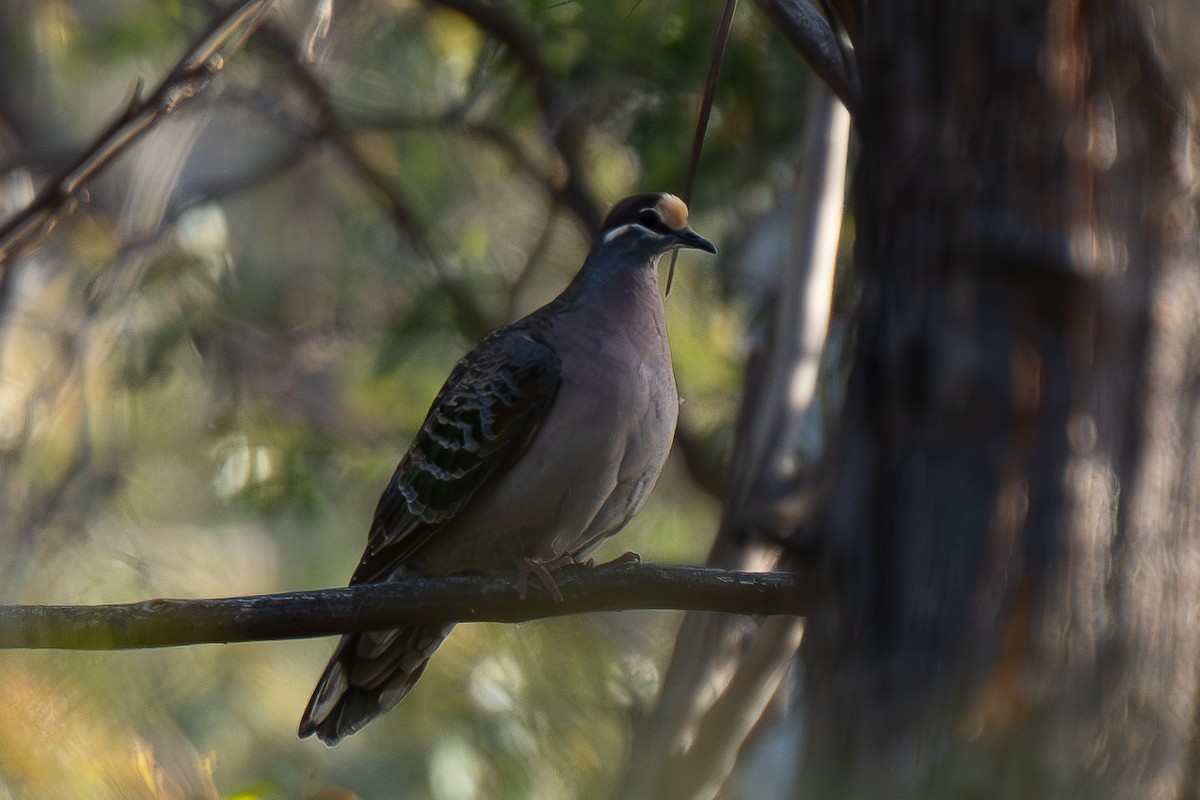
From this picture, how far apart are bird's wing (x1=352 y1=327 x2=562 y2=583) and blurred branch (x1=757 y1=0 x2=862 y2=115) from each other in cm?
97

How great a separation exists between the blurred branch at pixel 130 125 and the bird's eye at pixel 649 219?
1150mm

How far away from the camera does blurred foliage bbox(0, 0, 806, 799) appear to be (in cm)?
439

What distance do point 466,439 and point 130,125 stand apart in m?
1.14

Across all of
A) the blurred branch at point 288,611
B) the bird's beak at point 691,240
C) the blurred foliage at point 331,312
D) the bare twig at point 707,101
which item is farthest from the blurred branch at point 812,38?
the blurred foliage at point 331,312

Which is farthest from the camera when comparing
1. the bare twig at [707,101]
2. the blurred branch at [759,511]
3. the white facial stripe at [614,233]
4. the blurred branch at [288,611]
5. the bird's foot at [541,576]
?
the white facial stripe at [614,233]

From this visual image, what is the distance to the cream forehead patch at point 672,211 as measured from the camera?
11.3 feet

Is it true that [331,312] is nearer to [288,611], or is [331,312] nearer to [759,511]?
[759,511]

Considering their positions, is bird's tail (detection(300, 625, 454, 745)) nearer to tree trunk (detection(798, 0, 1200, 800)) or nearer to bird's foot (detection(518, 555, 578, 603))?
bird's foot (detection(518, 555, 578, 603))

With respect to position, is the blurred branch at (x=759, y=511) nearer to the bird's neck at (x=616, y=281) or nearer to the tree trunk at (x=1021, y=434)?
the bird's neck at (x=616, y=281)

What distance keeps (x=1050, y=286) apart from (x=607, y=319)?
1.86 m

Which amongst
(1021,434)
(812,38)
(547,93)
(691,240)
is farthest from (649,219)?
(547,93)

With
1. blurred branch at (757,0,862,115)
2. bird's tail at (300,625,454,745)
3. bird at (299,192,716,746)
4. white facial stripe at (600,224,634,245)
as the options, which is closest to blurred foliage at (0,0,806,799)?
bird's tail at (300,625,454,745)

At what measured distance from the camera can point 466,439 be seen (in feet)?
10.9

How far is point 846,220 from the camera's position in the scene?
16.7ft
